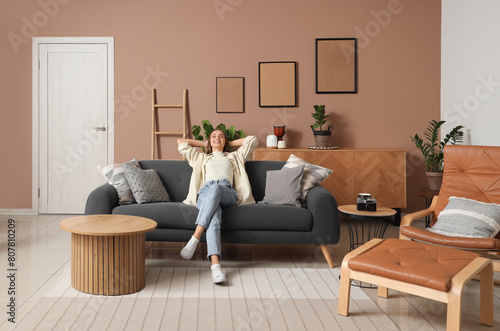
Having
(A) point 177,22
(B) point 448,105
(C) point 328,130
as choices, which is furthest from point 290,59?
(B) point 448,105

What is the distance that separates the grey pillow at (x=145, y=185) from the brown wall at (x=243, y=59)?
70.4 inches

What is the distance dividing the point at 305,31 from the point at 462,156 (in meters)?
2.80

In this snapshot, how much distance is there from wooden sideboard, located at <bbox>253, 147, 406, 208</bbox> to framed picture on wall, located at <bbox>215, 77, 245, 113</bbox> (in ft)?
3.40

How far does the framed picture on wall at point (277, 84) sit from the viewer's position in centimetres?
546

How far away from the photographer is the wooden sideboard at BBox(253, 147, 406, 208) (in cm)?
501

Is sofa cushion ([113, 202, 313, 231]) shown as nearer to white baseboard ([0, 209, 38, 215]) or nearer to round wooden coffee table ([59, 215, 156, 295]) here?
round wooden coffee table ([59, 215, 156, 295])

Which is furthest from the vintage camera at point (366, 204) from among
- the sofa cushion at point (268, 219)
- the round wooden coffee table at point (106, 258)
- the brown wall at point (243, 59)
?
the brown wall at point (243, 59)

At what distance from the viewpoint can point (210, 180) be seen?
3771 millimetres

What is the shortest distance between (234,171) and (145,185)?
78 cm

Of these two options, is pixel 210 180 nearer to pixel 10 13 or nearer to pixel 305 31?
pixel 305 31

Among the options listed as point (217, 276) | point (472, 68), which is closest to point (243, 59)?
point (472, 68)

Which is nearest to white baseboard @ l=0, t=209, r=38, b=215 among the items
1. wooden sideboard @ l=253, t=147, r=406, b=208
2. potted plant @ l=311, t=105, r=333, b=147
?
wooden sideboard @ l=253, t=147, r=406, b=208

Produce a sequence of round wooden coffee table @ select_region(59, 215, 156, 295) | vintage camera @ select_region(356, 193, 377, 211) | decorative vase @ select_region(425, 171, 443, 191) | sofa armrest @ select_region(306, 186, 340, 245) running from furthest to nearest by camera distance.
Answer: decorative vase @ select_region(425, 171, 443, 191) < sofa armrest @ select_region(306, 186, 340, 245) < vintage camera @ select_region(356, 193, 377, 211) < round wooden coffee table @ select_region(59, 215, 156, 295)

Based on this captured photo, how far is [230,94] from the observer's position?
548 centimetres
